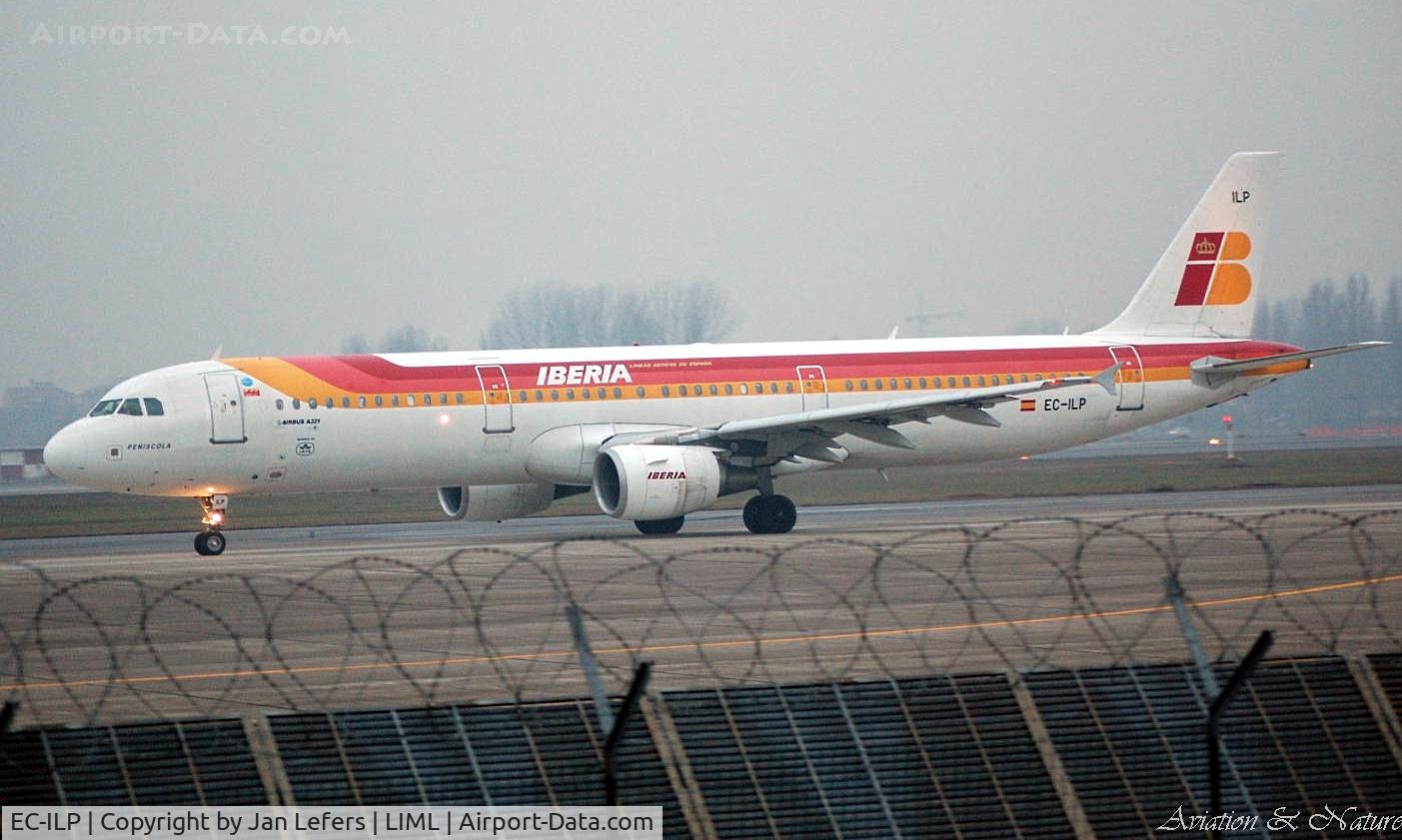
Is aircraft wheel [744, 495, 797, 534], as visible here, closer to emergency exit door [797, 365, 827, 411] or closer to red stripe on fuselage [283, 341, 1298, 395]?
emergency exit door [797, 365, 827, 411]

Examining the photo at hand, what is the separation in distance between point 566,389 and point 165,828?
24.0 m

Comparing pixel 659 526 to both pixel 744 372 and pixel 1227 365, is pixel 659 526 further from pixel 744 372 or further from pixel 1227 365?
pixel 1227 365

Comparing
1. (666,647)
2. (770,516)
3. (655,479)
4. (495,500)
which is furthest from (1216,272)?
(666,647)

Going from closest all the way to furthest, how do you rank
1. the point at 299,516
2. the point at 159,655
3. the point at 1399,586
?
the point at 159,655
the point at 1399,586
the point at 299,516

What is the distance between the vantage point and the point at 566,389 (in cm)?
3469

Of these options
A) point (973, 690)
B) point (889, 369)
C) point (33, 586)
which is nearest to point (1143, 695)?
point (973, 690)

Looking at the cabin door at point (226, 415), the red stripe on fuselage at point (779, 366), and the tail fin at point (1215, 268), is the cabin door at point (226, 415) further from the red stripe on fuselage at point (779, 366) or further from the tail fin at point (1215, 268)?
the tail fin at point (1215, 268)

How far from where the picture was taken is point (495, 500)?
120 ft

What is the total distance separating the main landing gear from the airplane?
0.05 metres

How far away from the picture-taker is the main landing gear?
3145cm

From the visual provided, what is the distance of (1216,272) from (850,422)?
1176 cm

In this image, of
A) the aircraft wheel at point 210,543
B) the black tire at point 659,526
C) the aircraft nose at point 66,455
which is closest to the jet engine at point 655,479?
the black tire at point 659,526

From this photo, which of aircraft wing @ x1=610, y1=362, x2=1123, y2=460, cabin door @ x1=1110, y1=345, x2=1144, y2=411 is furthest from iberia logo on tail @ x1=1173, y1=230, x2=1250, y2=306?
aircraft wing @ x1=610, y1=362, x2=1123, y2=460

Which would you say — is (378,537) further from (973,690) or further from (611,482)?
(973,690)
